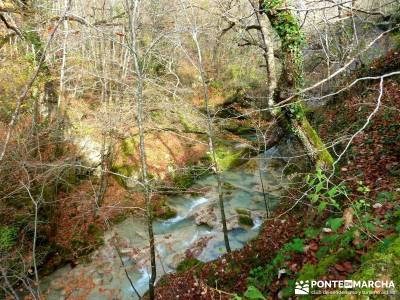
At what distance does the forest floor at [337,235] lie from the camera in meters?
3.47

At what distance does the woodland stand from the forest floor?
0.11 ft

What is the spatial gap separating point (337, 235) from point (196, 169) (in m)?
7.98

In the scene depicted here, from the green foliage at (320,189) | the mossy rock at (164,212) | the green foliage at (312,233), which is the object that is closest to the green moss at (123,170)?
the mossy rock at (164,212)

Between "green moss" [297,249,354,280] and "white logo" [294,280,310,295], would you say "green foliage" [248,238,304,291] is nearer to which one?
"green moss" [297,249,354,280]

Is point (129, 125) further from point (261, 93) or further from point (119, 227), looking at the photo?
point (261, 93)

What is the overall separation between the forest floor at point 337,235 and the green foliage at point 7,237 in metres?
4.86

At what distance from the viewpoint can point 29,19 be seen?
1134 centimetres

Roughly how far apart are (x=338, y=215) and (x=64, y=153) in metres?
11.3

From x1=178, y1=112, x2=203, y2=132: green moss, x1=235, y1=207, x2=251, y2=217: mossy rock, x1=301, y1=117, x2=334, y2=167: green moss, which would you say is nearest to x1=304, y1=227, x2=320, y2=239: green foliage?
x1=301, y1=117, x2=334, y2=167: green moss

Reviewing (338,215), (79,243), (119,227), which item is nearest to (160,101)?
(119,227)

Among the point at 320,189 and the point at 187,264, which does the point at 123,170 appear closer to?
the point at 187,264

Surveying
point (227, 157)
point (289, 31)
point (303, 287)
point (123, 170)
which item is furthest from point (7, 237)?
point (227, 157)

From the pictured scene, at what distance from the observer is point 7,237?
998 centimetres

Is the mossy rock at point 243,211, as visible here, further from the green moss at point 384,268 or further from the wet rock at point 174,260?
the green moss at point 384,268
